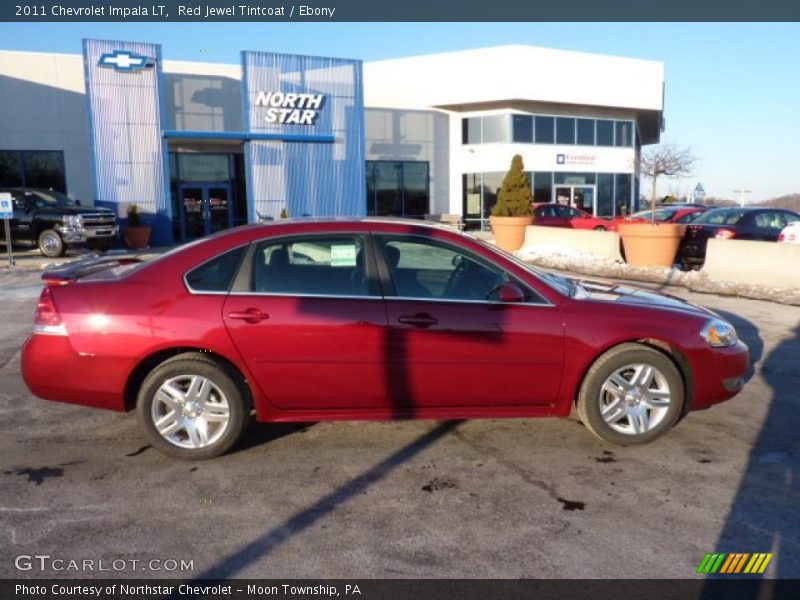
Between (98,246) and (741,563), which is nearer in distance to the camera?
(741,563)

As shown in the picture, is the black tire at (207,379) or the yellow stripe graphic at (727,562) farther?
the black tire at (207,379)

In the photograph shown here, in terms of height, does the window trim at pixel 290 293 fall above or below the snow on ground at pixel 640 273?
above

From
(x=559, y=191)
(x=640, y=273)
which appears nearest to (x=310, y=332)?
(x=640, y=273)

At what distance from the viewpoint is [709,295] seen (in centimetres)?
1163

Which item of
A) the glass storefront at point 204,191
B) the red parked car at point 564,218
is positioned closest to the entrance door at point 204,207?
the glass storefront at point 204,191

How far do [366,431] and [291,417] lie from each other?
75 centimetres

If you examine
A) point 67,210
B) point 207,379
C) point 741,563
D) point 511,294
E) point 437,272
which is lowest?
point 741,563

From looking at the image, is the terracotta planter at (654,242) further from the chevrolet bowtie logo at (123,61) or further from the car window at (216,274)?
the chevrolet bowtie logo at (123,61)

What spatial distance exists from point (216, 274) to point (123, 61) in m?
20.8

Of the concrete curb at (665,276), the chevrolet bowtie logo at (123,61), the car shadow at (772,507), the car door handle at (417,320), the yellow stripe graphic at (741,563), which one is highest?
the chevrolet bowtie logo at (123,61)

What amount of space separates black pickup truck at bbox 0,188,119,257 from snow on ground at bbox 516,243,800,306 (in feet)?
41.1

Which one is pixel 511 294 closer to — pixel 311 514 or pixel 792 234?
pixel 311 514

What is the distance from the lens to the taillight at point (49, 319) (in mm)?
4379

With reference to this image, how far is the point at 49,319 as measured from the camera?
4.41 meters
